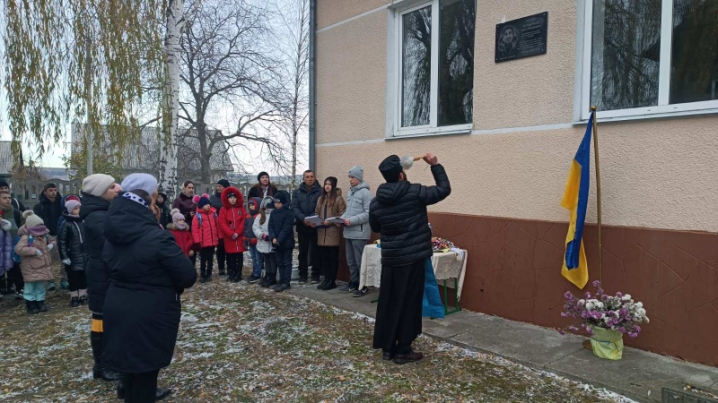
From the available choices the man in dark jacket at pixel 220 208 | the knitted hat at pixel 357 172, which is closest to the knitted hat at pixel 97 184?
the knitted hat at pixel 357 172

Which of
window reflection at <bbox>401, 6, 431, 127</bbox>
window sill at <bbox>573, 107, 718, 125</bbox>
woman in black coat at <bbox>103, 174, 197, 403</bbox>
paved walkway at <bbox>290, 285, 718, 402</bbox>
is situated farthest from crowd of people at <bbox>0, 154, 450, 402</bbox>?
window sill at <bbox>573, 107, 718, 125</bbox>

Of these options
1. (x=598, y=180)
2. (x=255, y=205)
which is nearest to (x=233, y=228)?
(x=255, y=205)

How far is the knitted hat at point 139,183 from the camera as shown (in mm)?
2998

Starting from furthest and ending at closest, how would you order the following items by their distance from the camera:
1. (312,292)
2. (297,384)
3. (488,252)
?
(312,292) → (488,252) → (297,384)

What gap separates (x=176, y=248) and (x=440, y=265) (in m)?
3.21

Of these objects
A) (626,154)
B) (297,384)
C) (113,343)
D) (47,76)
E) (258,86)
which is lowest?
(297,384)

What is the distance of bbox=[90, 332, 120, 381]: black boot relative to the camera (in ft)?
12.9

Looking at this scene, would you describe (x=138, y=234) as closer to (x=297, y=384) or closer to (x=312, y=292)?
(x=297, y=384)

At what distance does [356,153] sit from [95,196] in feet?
12.8

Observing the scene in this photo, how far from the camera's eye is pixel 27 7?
6.14 m

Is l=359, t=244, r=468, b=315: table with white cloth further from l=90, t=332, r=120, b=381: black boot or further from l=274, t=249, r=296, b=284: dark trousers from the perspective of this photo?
l=90, t=332, r=120, b=381: black boot

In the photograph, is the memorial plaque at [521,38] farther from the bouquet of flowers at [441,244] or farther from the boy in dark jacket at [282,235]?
the boy in dark jacket at [282,235]

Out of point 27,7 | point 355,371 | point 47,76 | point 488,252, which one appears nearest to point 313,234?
point 488,252

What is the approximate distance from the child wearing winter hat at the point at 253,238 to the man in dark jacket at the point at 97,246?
362 centimetres
